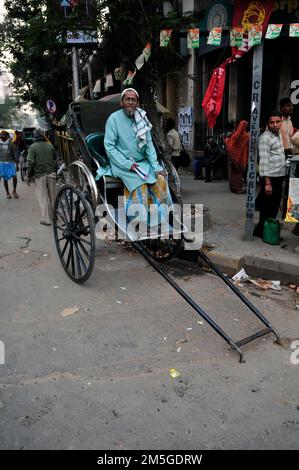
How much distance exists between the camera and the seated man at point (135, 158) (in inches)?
164


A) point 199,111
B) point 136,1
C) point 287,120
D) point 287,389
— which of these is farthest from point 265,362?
point 199,111

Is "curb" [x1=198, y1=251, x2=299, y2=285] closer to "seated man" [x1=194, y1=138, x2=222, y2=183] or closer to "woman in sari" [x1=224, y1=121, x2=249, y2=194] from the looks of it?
"woman in sari" [x1=224, y1=121, x2=249, y2=194]

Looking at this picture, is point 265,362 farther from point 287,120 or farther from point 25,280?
point 287,120

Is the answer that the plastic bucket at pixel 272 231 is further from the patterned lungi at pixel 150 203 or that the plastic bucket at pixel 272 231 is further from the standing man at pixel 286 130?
the standing man at pixel 286 130

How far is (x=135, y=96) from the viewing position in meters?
4.28

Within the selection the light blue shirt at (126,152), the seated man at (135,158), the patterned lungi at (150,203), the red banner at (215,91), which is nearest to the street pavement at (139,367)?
the patterned lungi at (150,203)

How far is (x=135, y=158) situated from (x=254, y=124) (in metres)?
1.60

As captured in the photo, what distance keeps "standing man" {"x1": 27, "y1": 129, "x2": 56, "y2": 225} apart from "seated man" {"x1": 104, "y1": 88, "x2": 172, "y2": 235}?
11.4ft

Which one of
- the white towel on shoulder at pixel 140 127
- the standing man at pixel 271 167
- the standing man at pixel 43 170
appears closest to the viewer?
the white towel on shoulder at pixel 140 127

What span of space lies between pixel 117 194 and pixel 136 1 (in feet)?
9.92

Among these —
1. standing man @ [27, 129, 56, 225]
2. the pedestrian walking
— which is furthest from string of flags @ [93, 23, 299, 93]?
the pedestrian walking

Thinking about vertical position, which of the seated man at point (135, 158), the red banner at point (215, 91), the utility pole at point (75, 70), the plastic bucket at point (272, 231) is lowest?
the plastic bucket at point (272, 231)

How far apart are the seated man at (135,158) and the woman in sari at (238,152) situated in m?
4.45

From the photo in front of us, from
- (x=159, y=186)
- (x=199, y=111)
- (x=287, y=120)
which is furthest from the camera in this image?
(x=199, y=111)
